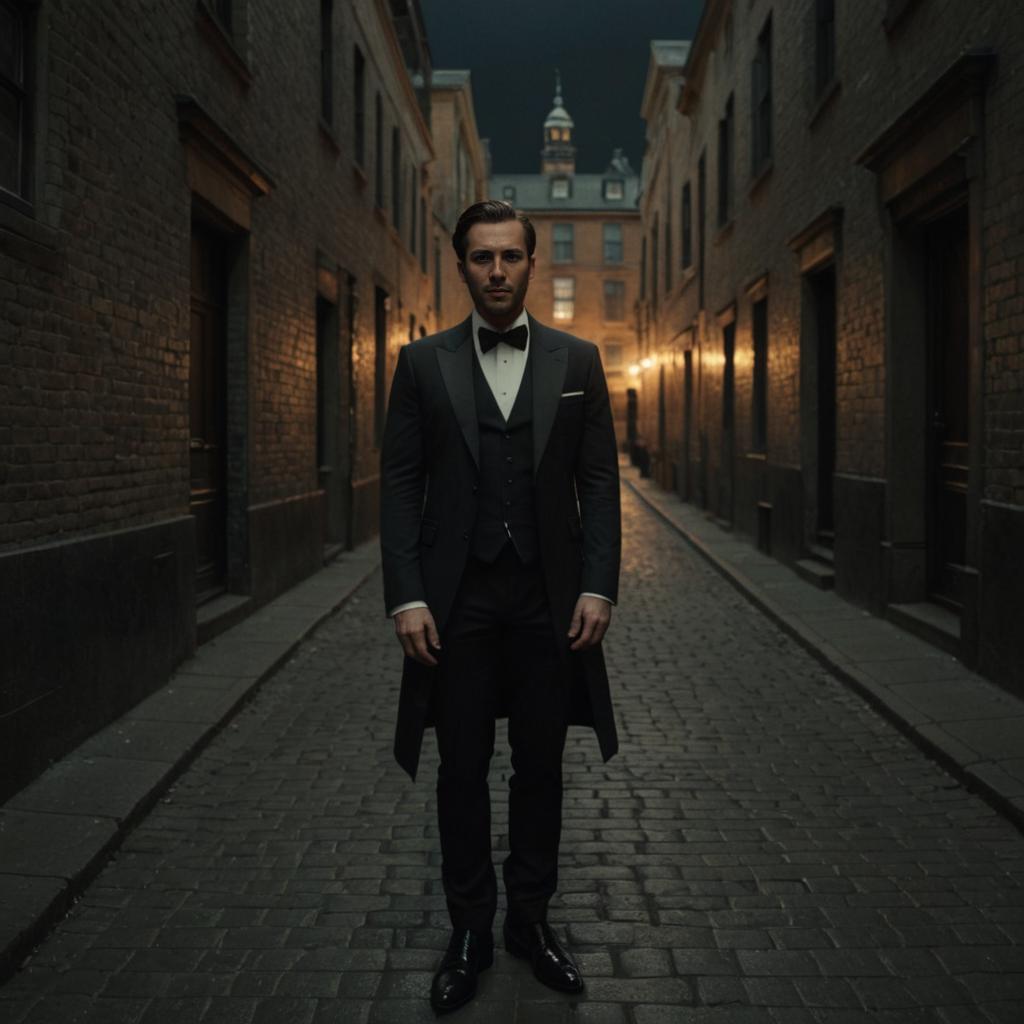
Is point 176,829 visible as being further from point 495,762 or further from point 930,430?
point 930,430

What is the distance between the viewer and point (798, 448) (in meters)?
12.2

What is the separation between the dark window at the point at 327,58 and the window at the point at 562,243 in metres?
43.2

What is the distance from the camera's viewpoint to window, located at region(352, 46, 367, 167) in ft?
50.6

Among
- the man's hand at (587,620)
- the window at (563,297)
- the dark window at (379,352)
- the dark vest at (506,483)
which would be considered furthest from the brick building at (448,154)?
the man's hand at (587,620)

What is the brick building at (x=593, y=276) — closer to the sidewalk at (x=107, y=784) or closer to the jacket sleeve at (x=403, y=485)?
the sidewalk at (x=107, y=784)

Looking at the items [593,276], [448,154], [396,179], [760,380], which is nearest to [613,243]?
[593,276]

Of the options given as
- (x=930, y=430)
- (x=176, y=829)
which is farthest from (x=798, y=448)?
(x=176, y=829)

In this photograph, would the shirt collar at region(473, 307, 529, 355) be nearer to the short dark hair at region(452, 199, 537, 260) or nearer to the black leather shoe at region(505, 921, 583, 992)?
the short dark hair at region(452, 199, 537, 260)

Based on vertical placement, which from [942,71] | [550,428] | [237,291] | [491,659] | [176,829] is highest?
[942,71]

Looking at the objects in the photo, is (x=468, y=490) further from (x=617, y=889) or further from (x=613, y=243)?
(x=613, y=243)

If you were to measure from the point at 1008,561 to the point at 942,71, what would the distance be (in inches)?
136

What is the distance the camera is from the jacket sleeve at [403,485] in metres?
3.02

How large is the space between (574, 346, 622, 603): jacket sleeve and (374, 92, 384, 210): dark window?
14.7 meters

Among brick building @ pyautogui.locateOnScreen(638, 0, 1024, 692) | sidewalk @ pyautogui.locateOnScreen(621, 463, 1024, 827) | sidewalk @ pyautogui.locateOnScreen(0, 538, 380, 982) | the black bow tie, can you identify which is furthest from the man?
brick building @ pyautogui.locateOnScreen(638, 0, 1024, 692)
